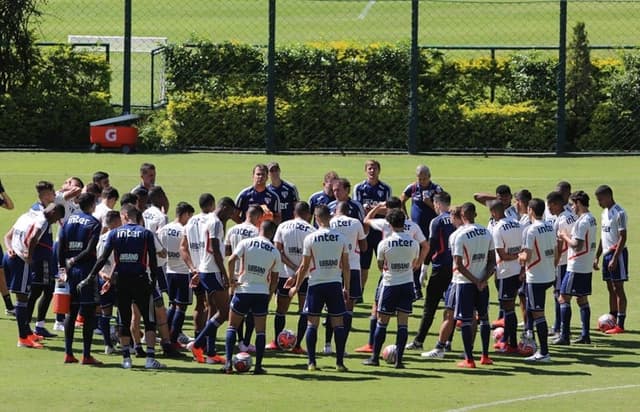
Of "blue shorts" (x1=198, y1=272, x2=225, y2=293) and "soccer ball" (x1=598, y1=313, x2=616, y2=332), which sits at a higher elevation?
"blue shorts" (x1=198, y1=272, x2=225, y2=293)

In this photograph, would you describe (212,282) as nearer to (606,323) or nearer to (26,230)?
(26,230)

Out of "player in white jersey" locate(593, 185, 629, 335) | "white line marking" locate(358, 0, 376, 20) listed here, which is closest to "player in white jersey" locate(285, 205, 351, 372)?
"player in white jersey" locate(593, 185, 629, 335)

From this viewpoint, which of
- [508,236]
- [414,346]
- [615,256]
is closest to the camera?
[508,236]

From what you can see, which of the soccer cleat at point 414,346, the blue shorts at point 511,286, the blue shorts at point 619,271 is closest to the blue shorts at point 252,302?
the soccer cleat at point 414,346

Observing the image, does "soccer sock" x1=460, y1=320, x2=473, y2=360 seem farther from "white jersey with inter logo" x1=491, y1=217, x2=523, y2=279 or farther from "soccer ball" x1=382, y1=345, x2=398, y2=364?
"white jersey with inter logo" x1=491, y1=217, x2=523, y2=279

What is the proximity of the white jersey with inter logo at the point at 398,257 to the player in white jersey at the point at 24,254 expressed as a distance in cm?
427

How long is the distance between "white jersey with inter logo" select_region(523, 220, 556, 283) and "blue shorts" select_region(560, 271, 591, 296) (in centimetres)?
94

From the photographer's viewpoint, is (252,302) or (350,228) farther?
(350,228)

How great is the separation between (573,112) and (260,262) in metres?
21.4

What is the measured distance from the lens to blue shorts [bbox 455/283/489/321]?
1703cm

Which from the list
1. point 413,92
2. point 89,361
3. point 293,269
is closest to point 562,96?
point 413,92

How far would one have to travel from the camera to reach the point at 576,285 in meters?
18.6

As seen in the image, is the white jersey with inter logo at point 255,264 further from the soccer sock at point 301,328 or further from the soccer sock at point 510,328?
the soccer sock at point 510,328

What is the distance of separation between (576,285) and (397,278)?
3.05 m
